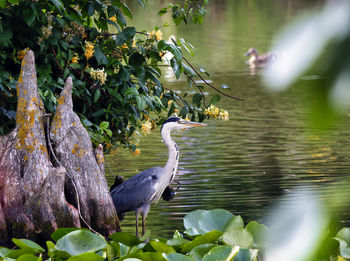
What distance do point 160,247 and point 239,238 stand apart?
473 millimetres

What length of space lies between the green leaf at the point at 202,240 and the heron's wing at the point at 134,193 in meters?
1.99

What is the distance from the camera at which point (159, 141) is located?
9766mm

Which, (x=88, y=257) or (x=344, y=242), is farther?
(x=344, y=242)

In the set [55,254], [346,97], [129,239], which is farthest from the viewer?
[129,239]

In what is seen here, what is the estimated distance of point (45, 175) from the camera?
4.76m

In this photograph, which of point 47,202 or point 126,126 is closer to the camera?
point 47,202

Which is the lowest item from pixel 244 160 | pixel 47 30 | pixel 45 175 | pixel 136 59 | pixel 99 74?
pixel 244 160

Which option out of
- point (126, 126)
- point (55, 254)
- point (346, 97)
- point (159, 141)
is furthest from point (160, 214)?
point (346, 97)

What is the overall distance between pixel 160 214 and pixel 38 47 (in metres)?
1.90

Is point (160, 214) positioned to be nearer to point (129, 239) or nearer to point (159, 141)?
point (129, 239)

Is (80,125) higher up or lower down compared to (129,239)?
higher up

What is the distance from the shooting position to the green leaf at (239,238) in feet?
11.9

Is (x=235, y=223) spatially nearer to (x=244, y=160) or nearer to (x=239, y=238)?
(x=239, y=238)

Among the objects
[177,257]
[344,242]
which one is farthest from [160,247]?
[344,242]
